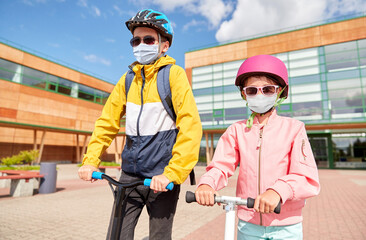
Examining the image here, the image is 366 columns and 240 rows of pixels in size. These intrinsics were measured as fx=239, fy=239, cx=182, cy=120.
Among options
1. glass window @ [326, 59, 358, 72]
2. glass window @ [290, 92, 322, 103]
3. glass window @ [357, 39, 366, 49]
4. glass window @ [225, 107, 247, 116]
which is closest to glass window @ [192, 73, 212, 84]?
glass window @ [225, 107, 247, 116]

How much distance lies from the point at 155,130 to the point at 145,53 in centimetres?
70

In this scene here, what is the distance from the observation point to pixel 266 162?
156cm

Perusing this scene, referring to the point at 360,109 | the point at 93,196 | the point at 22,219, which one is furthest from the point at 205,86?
the point at 22,219

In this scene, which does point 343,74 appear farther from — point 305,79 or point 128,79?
point 128,79

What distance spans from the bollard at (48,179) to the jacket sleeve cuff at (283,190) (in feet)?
28.3

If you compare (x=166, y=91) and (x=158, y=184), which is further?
(x=166, y=91)

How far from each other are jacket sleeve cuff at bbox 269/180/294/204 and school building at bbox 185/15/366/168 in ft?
71.0

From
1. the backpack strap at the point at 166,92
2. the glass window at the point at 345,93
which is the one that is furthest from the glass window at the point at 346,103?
the backpack strap at the point at 166,92

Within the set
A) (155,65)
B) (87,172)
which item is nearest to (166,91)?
(155,65)

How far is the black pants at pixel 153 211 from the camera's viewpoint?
1.77 meters

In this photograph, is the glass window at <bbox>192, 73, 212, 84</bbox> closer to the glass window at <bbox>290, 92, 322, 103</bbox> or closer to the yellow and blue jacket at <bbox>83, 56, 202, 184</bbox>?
the glass window at <bbox>290, 92, 322, 103</bbox>

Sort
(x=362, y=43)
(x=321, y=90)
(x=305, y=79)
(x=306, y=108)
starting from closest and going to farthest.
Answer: (x=362, y=43) → (x=321, y=90) → (x=306, y=108) → (x=305, y=79)

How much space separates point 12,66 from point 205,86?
2026 cm

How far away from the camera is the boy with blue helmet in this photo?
1.72 metres
